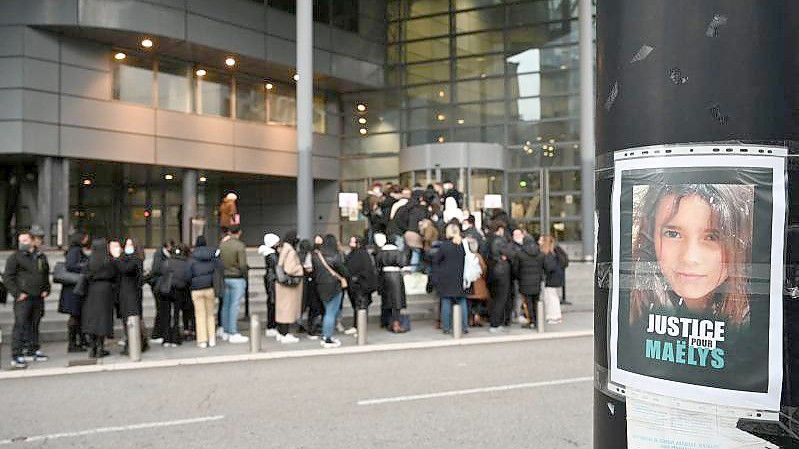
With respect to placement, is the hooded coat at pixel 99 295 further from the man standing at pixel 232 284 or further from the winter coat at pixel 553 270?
the winter coat at pixel 553 270

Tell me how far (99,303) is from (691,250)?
1079cm

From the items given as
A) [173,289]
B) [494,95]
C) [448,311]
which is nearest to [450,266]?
[448,311]

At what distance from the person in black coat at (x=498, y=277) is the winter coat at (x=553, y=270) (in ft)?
3.32

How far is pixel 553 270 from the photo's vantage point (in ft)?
51.0

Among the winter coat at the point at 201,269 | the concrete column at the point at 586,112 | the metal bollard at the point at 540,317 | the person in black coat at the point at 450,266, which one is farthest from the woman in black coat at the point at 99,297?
the concrete column at the point at 586,112

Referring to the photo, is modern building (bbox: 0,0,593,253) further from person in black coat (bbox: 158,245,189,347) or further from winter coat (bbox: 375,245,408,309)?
winter coat (bbox: 375,245,408,309)

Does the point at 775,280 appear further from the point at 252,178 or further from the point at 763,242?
the point at 252,178

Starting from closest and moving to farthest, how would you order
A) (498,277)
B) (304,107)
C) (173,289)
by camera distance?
1. (173,289)
2. (498,277)
3. (304,107)

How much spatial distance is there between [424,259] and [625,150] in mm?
13640

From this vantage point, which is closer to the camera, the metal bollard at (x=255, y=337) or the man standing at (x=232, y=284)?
the metal bollard at (x=255, y=337)

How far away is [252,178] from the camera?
33719 mm

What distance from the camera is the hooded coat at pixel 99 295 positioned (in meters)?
11.2

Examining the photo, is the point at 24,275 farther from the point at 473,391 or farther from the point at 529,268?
the point at 529,268

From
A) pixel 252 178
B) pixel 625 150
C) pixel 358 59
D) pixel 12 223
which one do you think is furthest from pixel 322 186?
pixel 625 150
